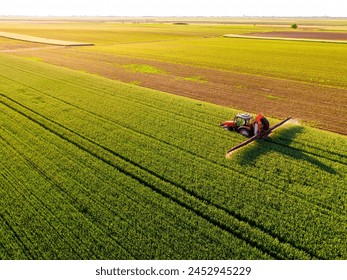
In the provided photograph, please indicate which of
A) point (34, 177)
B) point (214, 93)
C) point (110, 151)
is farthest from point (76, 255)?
point (214, 93)

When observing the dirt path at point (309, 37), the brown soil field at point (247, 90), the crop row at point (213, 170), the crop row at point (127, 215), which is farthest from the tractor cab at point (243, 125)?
the dirt path at point (309, 37)

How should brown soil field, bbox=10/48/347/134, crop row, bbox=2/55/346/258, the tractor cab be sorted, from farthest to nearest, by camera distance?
brown soil field, bbox=10/48/347/134 < the tractor cab < crop row, bbox=2/55/346/258

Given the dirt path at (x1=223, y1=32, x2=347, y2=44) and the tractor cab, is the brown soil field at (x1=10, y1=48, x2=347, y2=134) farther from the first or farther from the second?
the dirt path at (x1=223, y1=32, x2=347, y2=44)

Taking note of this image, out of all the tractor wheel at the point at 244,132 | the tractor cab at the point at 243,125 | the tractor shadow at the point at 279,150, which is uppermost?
the tractor cab at the point at 243,125

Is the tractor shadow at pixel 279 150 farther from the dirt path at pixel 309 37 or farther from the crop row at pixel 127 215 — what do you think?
the dirt path at pixel 309 37

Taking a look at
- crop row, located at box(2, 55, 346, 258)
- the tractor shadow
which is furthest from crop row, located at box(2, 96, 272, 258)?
the tractor shadow
